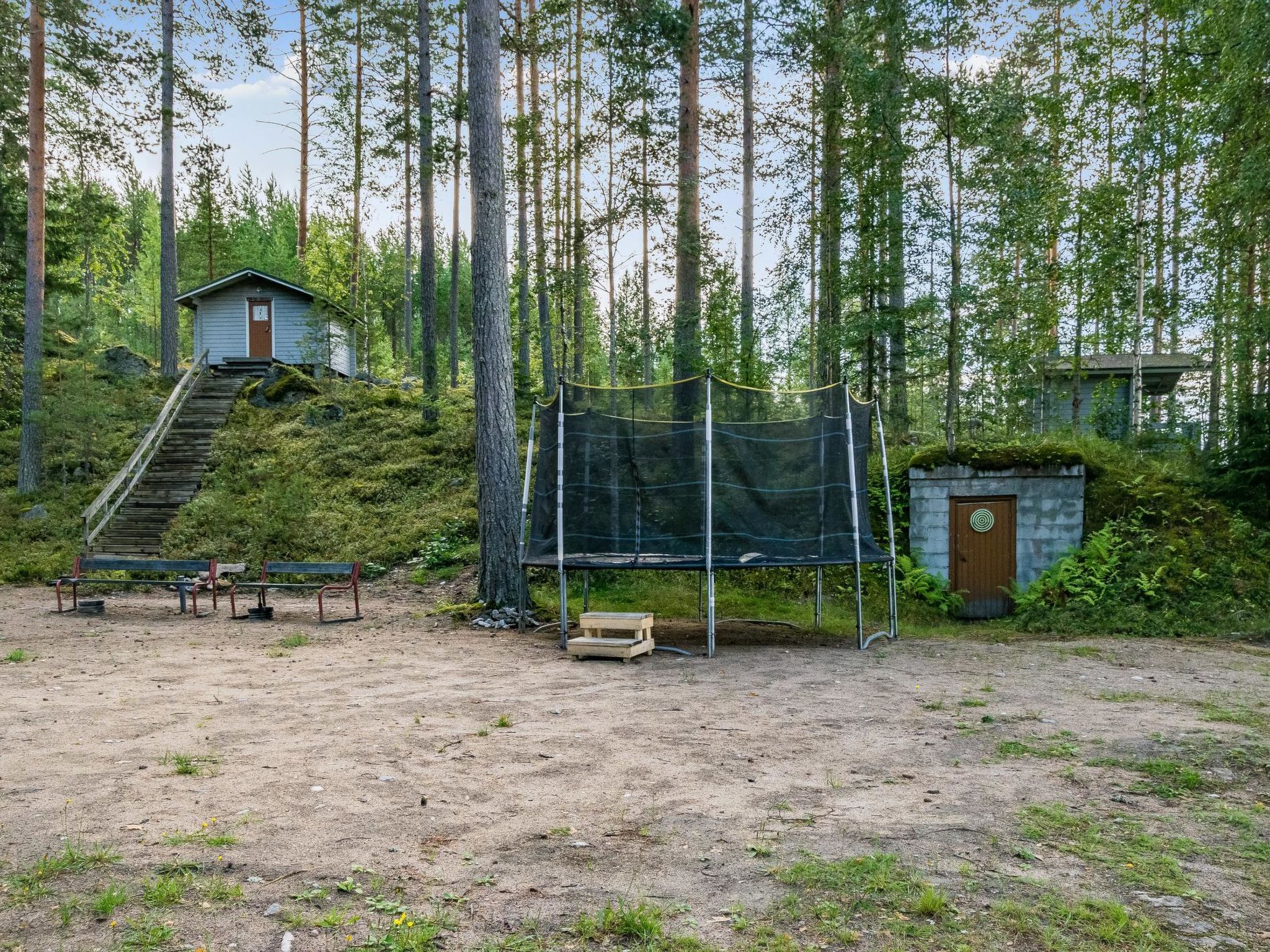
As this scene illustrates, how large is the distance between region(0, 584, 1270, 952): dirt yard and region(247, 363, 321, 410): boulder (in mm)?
16109

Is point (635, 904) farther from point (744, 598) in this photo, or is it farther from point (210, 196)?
point (210, 196)

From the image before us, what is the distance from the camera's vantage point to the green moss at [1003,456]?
1229cm

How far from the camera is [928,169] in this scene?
13094 mm

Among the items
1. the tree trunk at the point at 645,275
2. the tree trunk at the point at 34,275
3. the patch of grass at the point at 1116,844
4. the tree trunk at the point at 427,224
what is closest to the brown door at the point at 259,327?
the tree trunk at the point at 34,275

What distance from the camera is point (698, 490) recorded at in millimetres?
9750

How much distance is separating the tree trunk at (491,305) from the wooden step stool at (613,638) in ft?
7.92

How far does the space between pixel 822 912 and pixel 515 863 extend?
1333 mm

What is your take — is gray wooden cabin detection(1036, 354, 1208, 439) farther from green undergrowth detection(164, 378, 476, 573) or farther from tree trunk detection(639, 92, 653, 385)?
green undergrowth detection(164, 378, 476, 573)

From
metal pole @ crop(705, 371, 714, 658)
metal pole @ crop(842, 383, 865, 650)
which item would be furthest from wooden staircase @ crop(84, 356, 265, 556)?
metal pole @ crop(842, 383, 865, 650)

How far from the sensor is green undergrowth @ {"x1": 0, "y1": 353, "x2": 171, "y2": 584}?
16531 millimetres

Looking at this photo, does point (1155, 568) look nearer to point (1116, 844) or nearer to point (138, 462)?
point (1116, 844)

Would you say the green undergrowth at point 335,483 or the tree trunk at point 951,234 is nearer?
the tree trunk at point 951,234

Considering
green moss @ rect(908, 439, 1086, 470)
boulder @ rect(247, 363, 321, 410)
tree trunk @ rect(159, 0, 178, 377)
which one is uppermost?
tree trunk @ rect(159, 0, 178, 377)

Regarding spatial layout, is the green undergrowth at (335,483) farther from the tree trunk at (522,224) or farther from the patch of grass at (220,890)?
the patch of grass at (220,890)
